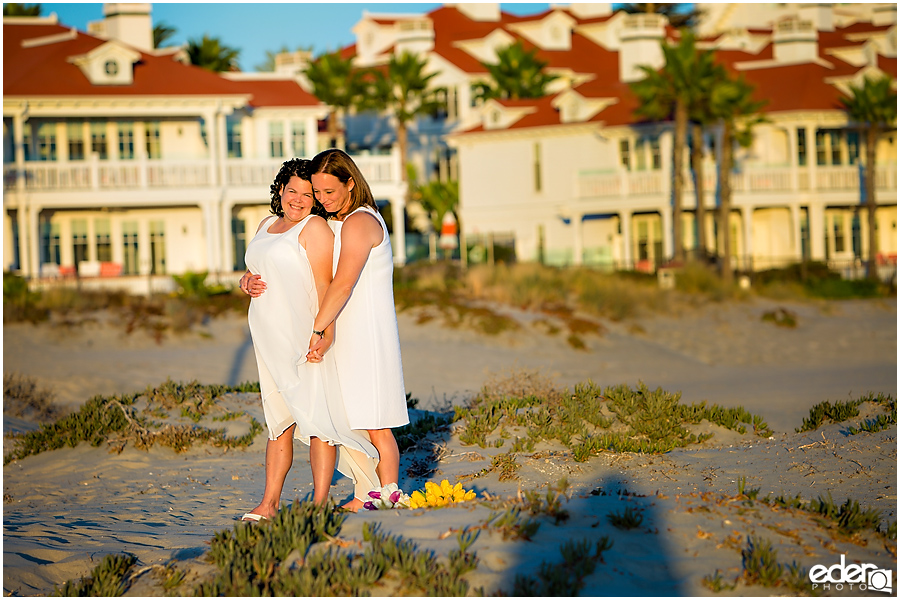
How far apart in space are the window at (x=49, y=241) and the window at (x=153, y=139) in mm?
3491

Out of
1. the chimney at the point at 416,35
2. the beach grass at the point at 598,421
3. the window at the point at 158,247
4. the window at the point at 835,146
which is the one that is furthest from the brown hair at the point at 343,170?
the chimney at the point at 416,35

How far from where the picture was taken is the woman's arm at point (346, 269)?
548cm

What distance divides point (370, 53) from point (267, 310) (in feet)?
140

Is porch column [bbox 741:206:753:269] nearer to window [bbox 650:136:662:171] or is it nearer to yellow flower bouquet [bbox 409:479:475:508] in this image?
window [bbox 650:136:662:171]

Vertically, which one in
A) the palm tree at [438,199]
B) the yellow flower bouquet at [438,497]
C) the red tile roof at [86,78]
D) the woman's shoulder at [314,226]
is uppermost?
the red tile roof at [86,78]

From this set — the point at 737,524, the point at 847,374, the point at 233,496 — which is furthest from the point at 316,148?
the point at 737,524

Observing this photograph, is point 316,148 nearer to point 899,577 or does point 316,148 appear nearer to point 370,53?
point 370,53

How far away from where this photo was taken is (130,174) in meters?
29.6

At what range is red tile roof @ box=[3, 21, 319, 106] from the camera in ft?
97.9

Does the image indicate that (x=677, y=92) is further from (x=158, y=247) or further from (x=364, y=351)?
(x=364, y=351)

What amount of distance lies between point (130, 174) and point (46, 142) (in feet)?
9.72

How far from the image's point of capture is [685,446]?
785cm

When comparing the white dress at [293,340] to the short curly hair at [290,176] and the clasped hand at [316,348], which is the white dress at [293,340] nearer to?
the clasped hand at [316,348]

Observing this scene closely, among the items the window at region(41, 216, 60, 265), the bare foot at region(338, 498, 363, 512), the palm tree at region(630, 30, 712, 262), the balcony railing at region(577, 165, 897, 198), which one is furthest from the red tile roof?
the bare foot at region(338, 498, 363, 512)
